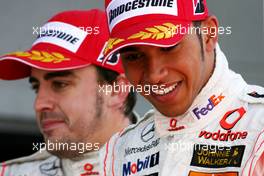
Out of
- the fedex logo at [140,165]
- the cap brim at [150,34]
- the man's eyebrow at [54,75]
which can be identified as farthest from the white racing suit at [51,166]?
the cap brim at [150,34]

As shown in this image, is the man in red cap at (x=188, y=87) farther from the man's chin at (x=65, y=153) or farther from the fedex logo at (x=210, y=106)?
the man's chin at (x=65, y=153)

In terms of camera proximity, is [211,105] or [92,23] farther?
[92,23]

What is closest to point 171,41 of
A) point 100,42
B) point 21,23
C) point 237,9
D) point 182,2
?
point 182,2

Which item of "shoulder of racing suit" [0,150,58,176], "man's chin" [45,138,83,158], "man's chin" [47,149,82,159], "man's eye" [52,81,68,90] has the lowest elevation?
"shoulder of racing suit" [0,150,58,176]

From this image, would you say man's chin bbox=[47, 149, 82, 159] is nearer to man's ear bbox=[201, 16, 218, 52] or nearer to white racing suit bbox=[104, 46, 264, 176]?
white racing suit bbox=[104, 46, 264, 176]

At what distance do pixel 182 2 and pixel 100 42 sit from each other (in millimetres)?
840

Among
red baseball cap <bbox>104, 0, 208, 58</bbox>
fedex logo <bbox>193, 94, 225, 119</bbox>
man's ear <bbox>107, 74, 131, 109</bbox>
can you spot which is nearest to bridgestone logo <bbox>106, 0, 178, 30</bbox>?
red baseball cap <bbox>104, 0, 208, 58</bbox>

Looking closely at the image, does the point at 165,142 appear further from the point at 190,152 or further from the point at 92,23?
the point at 92,23

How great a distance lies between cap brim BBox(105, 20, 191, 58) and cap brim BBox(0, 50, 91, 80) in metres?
0.70

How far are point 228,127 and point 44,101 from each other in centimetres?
96

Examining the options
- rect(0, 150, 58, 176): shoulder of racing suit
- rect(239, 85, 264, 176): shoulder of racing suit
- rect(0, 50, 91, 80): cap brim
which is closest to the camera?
rect(239, 85, 264, 176): shoulder of racing suit

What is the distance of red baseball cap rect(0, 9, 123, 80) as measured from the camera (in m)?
2.76

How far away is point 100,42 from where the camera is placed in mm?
2820

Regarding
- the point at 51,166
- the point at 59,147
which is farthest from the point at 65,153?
the point at 51,166
